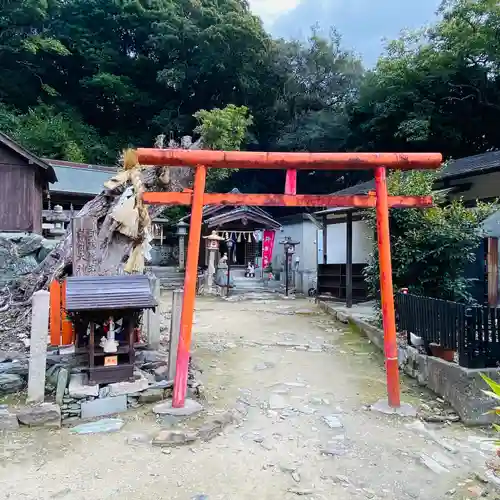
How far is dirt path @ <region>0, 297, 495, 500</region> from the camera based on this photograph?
3896mm

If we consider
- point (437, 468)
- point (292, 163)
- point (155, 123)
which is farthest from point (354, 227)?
point (155, 123)

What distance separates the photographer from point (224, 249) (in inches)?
923

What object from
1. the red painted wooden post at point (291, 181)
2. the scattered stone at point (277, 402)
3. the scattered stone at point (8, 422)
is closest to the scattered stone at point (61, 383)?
the scattered stone at point (8, 422)

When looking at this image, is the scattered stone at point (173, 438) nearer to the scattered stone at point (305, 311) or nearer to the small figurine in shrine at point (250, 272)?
the scattered stone at point (305, 311)

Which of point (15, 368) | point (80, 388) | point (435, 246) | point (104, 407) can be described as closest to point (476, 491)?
point (104, 407)

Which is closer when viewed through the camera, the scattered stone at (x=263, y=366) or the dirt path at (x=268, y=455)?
the dirt path at (x=268, y=455)

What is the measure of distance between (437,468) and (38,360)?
512cm

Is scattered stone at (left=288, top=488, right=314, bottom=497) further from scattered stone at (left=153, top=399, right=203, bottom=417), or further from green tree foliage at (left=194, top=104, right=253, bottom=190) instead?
green tree foliage at (left=194, top=104, right=253, bottom=190)

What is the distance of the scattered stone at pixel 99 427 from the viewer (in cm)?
508

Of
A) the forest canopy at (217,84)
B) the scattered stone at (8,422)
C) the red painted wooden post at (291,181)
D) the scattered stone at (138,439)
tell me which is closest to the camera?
the scattered stone at (138,439)

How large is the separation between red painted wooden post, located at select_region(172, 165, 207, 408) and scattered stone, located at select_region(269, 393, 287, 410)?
1323mm

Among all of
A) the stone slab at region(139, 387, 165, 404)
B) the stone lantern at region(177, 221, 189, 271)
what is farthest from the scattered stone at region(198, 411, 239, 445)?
the stone lantern at region(177, 221, 189, 271)

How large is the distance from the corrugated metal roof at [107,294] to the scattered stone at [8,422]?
1454 millimetres

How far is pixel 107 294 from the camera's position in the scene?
590cm
